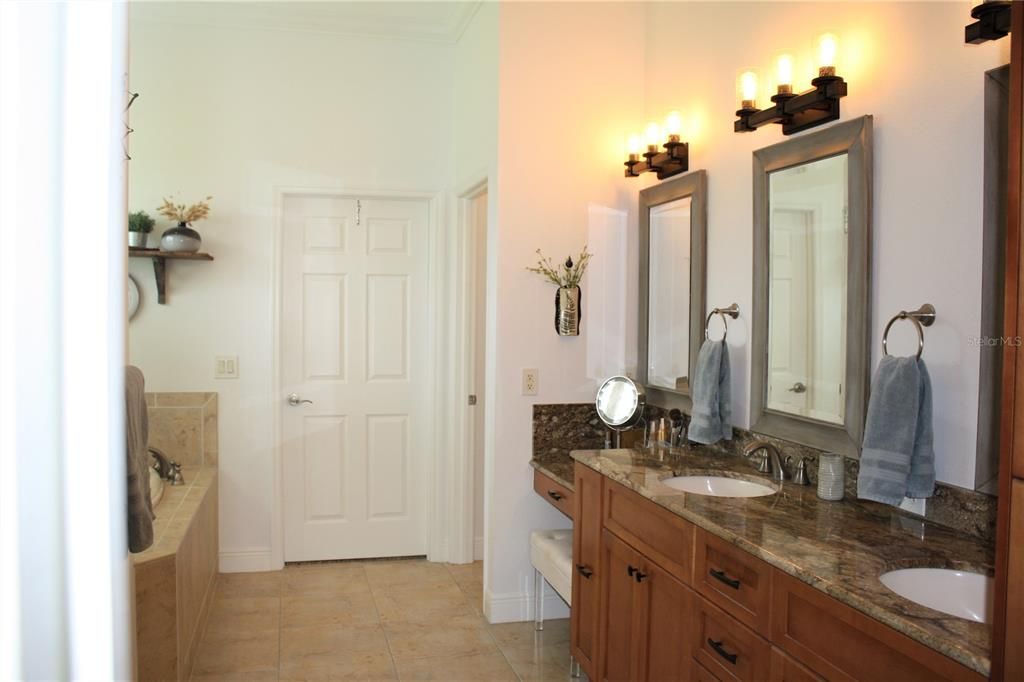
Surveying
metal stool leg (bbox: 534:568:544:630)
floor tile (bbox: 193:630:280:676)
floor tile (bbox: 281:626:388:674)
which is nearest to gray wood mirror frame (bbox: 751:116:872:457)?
metal stool leg (bbox: 534:568:544:630)

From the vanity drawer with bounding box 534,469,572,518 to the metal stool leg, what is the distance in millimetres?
352

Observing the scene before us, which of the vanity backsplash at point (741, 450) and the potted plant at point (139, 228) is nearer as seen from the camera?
the vanity backsplash at point (741, 450)

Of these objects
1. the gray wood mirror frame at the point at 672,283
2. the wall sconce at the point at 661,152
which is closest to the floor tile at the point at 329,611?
the gray wood mirror frame at the point at 672,283

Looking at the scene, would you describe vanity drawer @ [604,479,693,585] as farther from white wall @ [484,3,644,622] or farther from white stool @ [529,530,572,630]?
white wall @ [484,3,644,622]

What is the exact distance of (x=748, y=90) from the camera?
2559mm

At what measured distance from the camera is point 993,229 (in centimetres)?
175

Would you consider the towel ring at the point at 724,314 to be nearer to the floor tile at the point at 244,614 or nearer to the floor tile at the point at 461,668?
the floor tile at the point at 461,668

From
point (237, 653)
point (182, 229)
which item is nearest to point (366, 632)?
point (237, 653)

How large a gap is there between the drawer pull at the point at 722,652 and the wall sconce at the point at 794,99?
1483 millimetres

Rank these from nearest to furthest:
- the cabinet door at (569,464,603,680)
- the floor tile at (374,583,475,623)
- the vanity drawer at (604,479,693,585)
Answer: the vanity drawer at (604,479,693,585), the cabinet door at (569,464,603,680), the floor tile at (374,583,475,623)

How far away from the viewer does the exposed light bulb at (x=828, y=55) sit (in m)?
2.19

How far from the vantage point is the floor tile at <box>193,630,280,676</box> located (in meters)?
3.02

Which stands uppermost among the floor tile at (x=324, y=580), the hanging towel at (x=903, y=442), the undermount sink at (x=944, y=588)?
the hanging towel at (x=903, y=442)

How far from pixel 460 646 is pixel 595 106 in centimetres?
239
